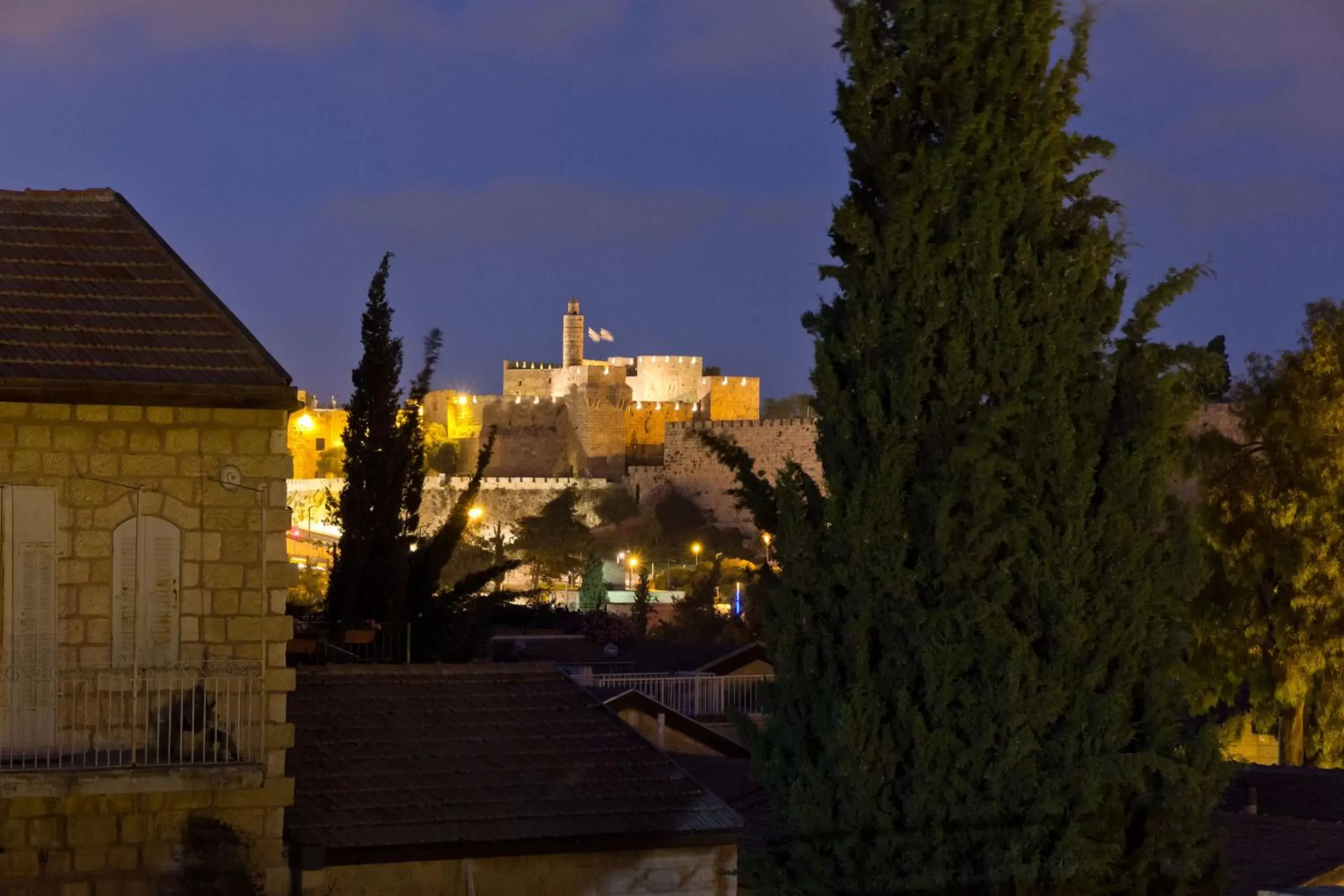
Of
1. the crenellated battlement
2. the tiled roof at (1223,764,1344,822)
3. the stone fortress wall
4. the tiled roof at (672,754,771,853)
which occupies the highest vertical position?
the crenellated battlement

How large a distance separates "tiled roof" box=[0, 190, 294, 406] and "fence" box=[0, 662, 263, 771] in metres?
1.37

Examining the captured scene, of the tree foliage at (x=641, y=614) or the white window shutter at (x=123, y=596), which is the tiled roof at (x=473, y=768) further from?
the tree foliage at (x=641, y=614)

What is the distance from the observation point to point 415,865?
431 inches

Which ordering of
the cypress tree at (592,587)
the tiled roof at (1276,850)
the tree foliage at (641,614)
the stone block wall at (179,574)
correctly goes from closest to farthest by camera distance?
the stone block wall at (179,574), the tiled roof at (1276,850), the tree foliage at (641,614), the cypress tree at (592,587)

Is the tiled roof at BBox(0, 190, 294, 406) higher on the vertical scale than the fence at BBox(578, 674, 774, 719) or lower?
higher

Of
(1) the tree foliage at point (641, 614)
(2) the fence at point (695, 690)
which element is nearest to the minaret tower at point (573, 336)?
(1) the tree foliage at point (641, 614)

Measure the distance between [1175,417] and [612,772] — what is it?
13.5 ft

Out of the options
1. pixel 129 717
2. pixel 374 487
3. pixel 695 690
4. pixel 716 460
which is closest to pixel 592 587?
pixel 716 460

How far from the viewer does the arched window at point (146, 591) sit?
33.4 ft

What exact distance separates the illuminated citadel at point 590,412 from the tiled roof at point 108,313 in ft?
268

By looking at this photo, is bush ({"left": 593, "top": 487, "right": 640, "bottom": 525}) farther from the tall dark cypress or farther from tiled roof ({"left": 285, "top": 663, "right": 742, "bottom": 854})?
tiled roof ({"left": 285, "top": 663, "right": 742, "bottom": 854})

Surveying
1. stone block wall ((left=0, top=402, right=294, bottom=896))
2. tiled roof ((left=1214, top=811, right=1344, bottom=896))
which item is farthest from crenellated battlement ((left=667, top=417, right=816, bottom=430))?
stone block wall ((left=0, top=402, right=294, bottom=896))

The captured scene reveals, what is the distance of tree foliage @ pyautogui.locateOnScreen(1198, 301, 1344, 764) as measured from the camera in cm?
2489

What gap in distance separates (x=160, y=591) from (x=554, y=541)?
65062 mm
